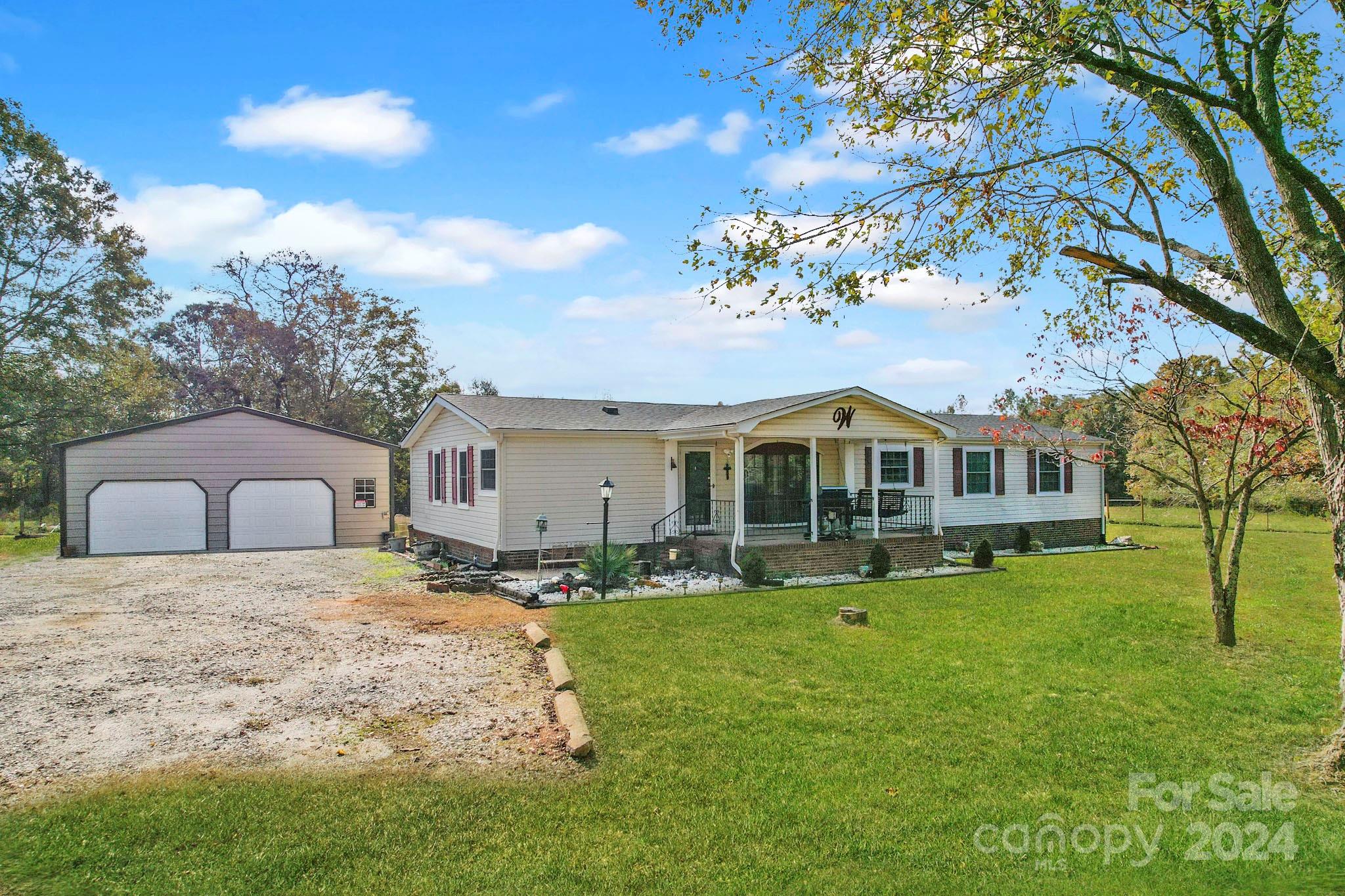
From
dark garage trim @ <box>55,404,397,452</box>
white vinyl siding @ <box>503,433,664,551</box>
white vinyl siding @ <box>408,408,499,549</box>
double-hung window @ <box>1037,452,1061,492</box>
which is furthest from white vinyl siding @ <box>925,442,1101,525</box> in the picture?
dark garage trim @ <box>55,404,397,452</box>

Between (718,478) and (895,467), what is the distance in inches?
190

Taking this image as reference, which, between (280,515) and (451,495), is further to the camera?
(280,515)

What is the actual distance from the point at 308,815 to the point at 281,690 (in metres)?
2.90

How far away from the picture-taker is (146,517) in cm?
1831

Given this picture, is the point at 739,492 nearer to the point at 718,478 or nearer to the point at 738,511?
the point at 738,511

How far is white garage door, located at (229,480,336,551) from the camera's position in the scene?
62.8ft

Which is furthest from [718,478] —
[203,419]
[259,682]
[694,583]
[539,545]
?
[203,419]

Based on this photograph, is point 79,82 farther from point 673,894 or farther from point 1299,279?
point 1299,279

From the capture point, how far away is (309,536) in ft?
65.3

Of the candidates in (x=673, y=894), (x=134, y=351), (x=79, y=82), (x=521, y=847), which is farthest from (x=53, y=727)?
(x=134, y=351)

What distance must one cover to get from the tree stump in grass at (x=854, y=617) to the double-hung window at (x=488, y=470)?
8050mm

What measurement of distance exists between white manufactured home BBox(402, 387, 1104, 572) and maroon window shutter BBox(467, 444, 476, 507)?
5cm

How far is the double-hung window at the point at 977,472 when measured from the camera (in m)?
19.1

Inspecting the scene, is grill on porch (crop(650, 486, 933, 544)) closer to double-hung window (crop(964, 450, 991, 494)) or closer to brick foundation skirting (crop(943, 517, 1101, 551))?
brick foundation skirting (crop(943, 517, 1101, 551))
